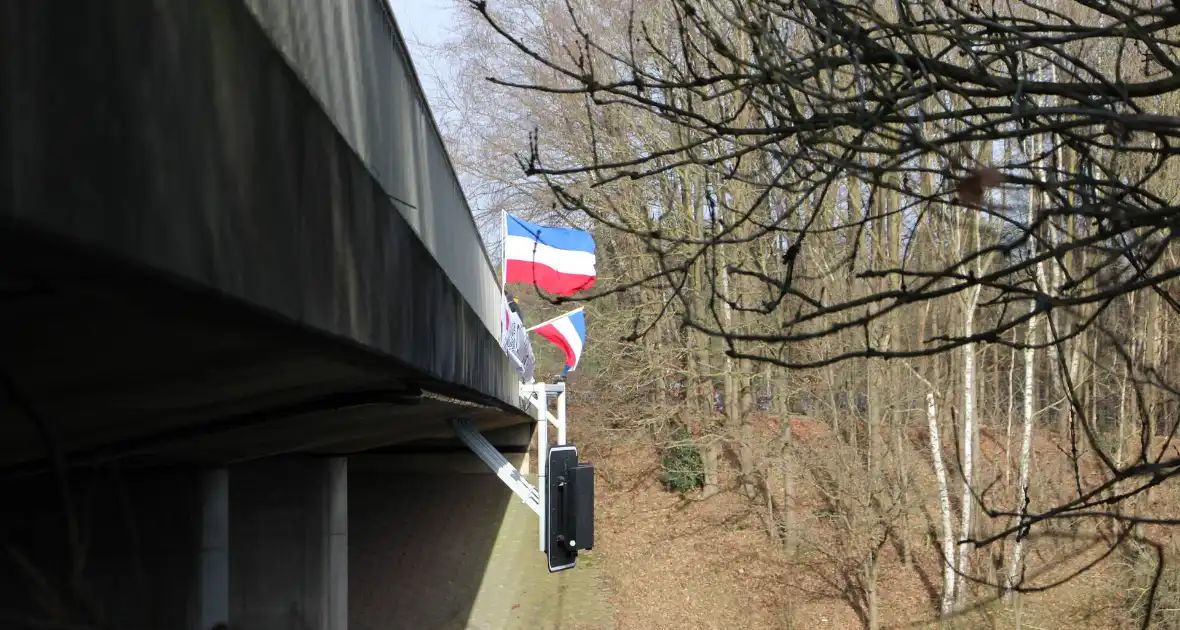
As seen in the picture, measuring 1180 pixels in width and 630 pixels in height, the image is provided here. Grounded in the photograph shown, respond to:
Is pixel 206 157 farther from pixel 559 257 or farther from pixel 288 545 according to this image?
pixel 559 257

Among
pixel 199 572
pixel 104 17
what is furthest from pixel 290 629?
pixel 104 17

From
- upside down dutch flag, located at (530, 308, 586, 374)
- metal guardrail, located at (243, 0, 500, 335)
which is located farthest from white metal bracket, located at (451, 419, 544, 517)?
metal guardrail, located at (243, 0, 500, 335)

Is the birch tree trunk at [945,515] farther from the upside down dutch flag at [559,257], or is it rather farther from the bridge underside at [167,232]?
the bridge underside at [167,232]

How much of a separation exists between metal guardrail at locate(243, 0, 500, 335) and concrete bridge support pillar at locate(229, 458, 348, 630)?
18.3 feet

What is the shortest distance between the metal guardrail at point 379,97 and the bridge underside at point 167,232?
271 millimetres

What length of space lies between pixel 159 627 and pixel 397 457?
760 inches

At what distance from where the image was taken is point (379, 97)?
16.0 ft

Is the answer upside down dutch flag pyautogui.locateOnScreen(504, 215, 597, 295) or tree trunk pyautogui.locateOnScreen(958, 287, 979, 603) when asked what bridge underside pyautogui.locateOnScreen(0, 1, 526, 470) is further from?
tree trunk pyautogui.locateOnScreen(958, 287, 979, 603)

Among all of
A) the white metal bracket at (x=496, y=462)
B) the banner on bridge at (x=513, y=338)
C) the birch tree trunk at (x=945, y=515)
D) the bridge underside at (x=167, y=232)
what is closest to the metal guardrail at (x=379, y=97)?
the bridge underside at (x=167, y=232)

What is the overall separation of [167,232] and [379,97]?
3151mm

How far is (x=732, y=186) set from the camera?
23203 millimetres

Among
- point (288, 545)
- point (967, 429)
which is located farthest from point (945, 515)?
point (288, 545)

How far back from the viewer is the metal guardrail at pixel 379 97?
11.4ft

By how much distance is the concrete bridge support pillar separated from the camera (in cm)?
1227
